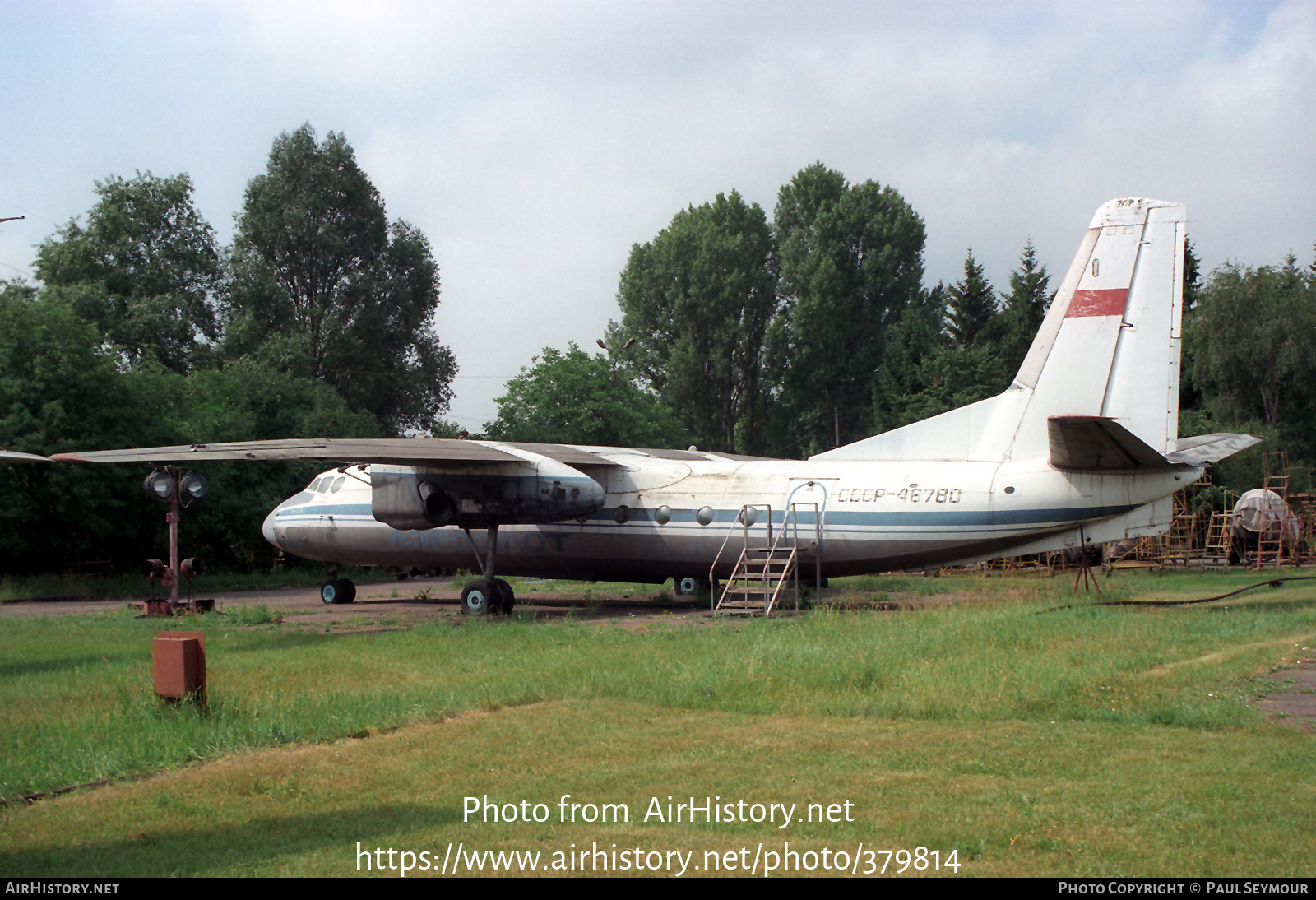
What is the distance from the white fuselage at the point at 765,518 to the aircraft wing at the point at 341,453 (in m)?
1.82

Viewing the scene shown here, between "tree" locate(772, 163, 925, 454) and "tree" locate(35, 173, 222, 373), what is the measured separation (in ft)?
104

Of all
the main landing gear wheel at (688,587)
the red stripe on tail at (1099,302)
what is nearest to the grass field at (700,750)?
the red stripe on tail at (1099,302)

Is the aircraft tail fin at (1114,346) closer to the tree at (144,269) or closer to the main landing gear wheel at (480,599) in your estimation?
the main landing gear wheel at (480,599)

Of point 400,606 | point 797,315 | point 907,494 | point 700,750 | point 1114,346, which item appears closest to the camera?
point 700,750

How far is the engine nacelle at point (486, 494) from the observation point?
68.0 feet

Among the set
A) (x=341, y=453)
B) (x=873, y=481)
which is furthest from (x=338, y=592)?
(x=873, y=481)

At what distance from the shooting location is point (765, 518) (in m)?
20.4

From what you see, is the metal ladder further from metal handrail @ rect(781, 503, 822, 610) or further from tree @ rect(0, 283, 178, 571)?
tree @ rect(0, 283, 178, 571)

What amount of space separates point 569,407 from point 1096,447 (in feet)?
109

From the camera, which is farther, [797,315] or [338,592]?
[797,315]

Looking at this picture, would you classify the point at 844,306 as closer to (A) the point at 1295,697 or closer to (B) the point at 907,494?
(B) the point at 907,494

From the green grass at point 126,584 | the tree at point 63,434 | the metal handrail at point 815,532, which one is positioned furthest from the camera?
the tree at point 63,434

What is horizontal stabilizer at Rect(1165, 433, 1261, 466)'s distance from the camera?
55.6ft

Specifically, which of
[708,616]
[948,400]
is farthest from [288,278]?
[708,616]
